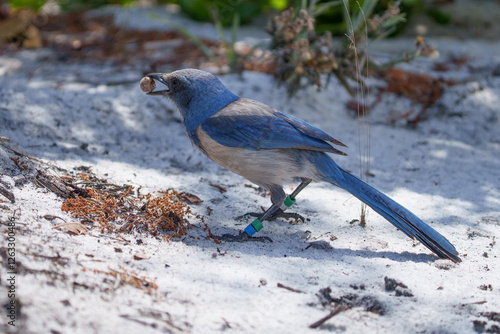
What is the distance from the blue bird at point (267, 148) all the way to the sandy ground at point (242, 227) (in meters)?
0.32

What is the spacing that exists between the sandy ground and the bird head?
0.67 metres

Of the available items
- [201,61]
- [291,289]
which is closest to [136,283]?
[291,289]

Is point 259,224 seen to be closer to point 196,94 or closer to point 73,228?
point 196,94

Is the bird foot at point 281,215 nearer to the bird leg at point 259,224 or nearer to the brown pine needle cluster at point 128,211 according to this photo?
the bird leg at point 259,224

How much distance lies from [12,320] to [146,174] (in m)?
2.24

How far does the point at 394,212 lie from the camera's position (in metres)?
3.19

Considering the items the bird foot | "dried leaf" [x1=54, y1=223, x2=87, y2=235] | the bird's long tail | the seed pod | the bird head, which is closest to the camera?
"dried leaf" [x1=54, y1=223, x2=87, y2=235]

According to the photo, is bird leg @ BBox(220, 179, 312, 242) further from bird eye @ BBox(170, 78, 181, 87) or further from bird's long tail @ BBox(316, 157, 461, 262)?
bird eye @ BBox(170, 78, 181, 87)

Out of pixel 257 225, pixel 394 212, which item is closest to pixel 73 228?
pixel 257 225

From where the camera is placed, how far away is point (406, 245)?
10.9 feet

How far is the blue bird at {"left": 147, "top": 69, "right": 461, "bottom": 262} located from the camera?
3307 millimetres

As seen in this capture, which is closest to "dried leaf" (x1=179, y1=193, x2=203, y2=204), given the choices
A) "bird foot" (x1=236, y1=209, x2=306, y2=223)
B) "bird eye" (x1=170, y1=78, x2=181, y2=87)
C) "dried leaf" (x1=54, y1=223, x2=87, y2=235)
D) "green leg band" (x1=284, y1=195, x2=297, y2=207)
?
"bird foot" (x1=236, y1=209, x2=306, y2=223)

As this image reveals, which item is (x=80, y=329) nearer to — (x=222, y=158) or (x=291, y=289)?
(x=291, y=289)

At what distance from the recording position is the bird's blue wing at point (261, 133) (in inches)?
131
